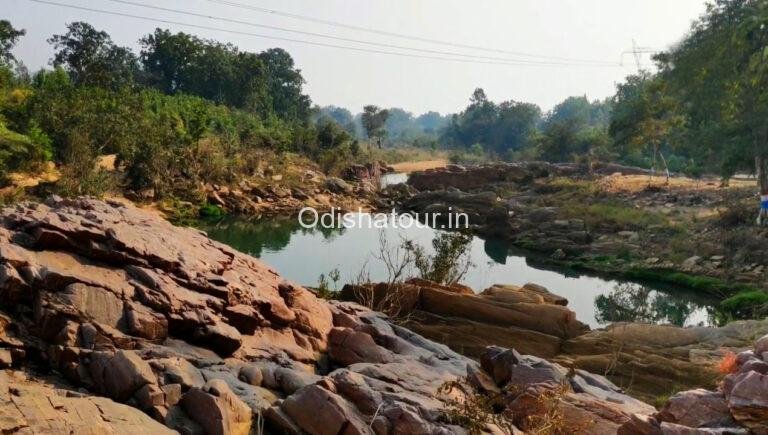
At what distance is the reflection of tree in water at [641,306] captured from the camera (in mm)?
15398

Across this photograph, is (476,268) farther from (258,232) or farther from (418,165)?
(418,165)

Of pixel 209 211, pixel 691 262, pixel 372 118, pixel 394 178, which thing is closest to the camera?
pixel 691 262

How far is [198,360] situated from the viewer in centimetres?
635

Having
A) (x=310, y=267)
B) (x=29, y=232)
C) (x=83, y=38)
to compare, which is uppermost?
(x=83, y=38)

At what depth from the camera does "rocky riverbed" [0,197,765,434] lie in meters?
5.31

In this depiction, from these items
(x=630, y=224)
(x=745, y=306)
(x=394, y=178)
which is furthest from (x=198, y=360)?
(x=394, y=178)

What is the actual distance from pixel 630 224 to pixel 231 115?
25028 millimetres

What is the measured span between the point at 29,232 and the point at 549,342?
7.93 meters

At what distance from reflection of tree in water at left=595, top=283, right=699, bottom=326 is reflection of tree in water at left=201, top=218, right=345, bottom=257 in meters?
11.1

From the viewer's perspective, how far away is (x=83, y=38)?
42875 mm

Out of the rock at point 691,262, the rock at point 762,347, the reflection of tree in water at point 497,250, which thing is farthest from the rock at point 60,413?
the reflection of tree in water at point 497,250

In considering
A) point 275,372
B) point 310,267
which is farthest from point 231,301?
point 310,267

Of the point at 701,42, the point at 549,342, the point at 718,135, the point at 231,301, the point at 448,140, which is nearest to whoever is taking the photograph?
the point at 231,301

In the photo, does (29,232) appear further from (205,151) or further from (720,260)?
(205,151)
